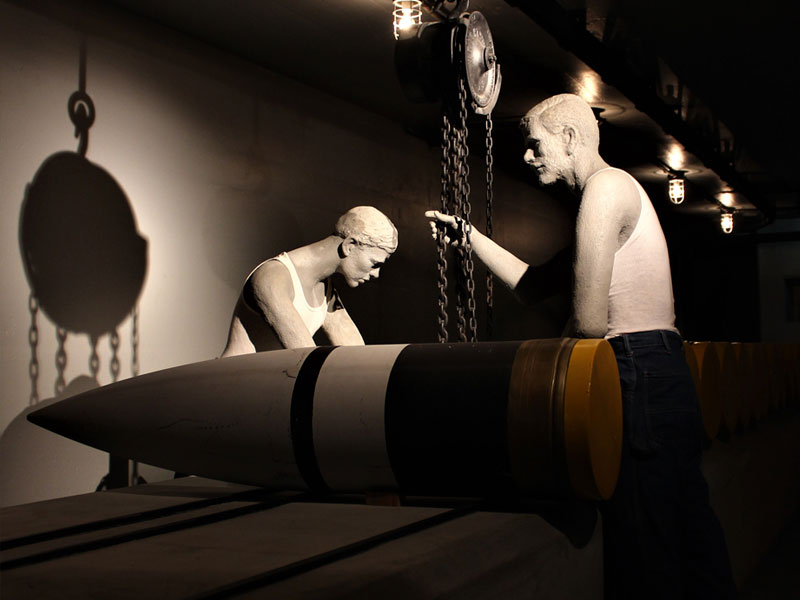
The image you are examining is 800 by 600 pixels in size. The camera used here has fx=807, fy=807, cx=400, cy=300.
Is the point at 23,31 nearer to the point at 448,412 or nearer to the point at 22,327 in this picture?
the point at 22,327

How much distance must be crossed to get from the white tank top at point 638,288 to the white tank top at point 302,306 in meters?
1.53

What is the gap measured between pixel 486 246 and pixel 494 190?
5326 mm

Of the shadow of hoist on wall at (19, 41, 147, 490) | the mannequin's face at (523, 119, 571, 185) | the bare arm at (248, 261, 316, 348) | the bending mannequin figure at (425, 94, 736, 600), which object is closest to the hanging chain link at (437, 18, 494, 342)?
the mannequin's face at (523, 119, 571, 185)

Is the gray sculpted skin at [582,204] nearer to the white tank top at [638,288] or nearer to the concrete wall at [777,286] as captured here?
the white tank top at [638,288]

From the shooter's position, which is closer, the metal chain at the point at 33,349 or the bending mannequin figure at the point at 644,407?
the bending mannequin figure at the point at 644,407

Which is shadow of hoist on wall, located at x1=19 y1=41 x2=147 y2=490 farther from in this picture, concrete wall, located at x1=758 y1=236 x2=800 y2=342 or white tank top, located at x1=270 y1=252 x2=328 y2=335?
concrete wall, located at x1=758 y1=236 x2=800 y2=342

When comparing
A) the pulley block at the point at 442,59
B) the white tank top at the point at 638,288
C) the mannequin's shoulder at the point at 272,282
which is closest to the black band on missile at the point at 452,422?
the white tank top at the point at 638,288

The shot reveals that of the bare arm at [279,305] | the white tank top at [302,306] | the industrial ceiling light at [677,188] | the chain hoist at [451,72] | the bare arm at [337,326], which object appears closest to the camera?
the chain hoist at [451,72]

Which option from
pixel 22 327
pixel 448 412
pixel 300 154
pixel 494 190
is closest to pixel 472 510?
pixel 448 412

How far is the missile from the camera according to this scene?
168 centimetres

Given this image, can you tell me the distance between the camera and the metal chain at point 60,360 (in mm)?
3548

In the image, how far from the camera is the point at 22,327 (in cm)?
342

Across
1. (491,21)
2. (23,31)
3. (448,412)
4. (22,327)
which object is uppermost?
(491,21)

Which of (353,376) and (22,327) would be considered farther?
(22,327)
